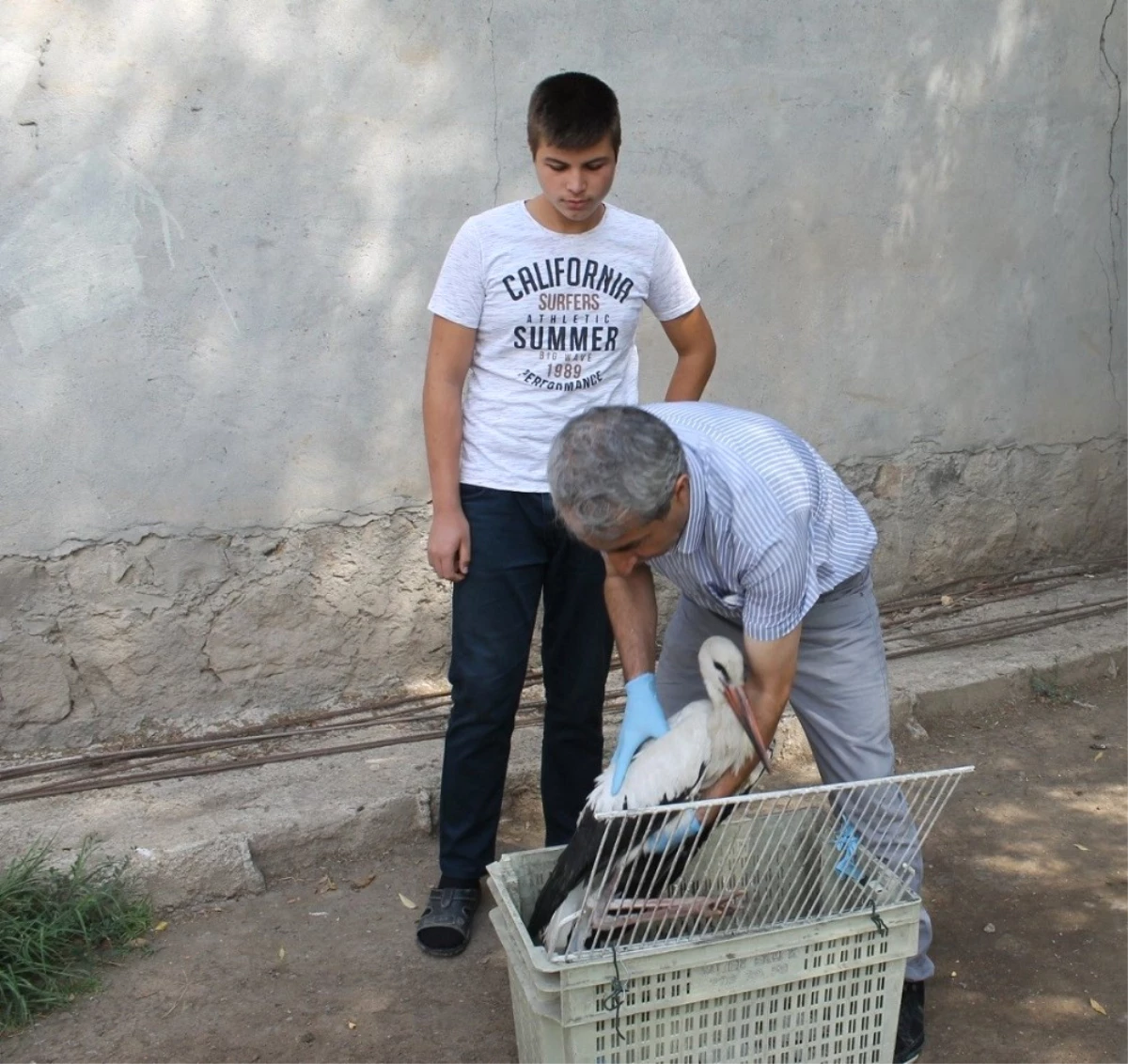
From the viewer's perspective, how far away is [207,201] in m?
4.16

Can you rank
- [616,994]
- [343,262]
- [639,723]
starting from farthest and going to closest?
[343,262]
[639,723]
[616,994]

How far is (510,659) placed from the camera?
3389 millimetres

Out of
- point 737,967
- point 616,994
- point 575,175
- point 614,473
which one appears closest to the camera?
point 614,473

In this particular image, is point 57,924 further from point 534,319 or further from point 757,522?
point 757,522

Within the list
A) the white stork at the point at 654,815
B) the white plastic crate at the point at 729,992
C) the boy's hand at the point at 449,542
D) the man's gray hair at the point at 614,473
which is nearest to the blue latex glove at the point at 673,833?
the white stork at the point at 654,815

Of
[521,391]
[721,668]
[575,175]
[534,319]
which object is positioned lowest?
[721,668]

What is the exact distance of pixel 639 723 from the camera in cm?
286

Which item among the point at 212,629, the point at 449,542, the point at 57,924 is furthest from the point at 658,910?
the point at 212,629

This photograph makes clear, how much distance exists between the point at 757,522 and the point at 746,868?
100cm

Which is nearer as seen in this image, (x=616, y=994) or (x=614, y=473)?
(x=614, y=473)

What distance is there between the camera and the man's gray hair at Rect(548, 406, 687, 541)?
7.77ft

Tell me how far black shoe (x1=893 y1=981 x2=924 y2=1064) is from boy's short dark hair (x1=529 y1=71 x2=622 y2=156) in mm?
2207

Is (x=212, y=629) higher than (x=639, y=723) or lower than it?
lower

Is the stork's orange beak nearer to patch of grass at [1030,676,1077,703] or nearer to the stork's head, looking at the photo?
the stork's head
